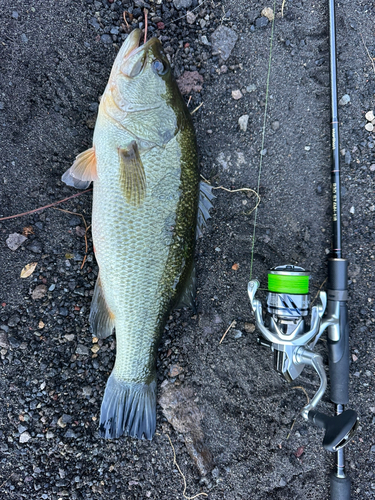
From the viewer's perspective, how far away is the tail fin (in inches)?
76.3

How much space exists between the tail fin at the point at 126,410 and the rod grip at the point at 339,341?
111 cm

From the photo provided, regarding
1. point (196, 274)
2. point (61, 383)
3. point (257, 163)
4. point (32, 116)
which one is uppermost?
point (32, 116)

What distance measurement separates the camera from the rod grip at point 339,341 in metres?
1.99

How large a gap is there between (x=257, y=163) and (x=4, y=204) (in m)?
1.63

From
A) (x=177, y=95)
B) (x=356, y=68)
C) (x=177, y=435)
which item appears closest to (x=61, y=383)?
(x=177, y=435)

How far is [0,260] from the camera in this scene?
6.63 feet

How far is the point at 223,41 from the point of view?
7.13 ft

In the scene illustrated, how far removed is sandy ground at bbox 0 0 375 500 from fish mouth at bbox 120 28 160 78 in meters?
0.37

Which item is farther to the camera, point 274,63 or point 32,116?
point 274,63

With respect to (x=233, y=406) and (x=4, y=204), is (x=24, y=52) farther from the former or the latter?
(x=233, y=406)

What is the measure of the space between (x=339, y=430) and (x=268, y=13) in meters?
2.50

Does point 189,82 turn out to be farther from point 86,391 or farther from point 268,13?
point 86,391

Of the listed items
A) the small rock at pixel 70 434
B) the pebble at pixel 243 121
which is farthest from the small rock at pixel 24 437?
the pebble at pixel 243 121

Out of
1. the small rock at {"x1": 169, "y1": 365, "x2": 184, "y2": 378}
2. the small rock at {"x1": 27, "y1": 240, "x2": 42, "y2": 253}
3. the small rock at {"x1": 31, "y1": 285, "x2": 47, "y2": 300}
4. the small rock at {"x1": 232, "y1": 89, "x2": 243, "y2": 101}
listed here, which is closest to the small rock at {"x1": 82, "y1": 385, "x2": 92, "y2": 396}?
the small rock at {"x1": 169, "y1": 365, "x2": 184, "y2": 378}
